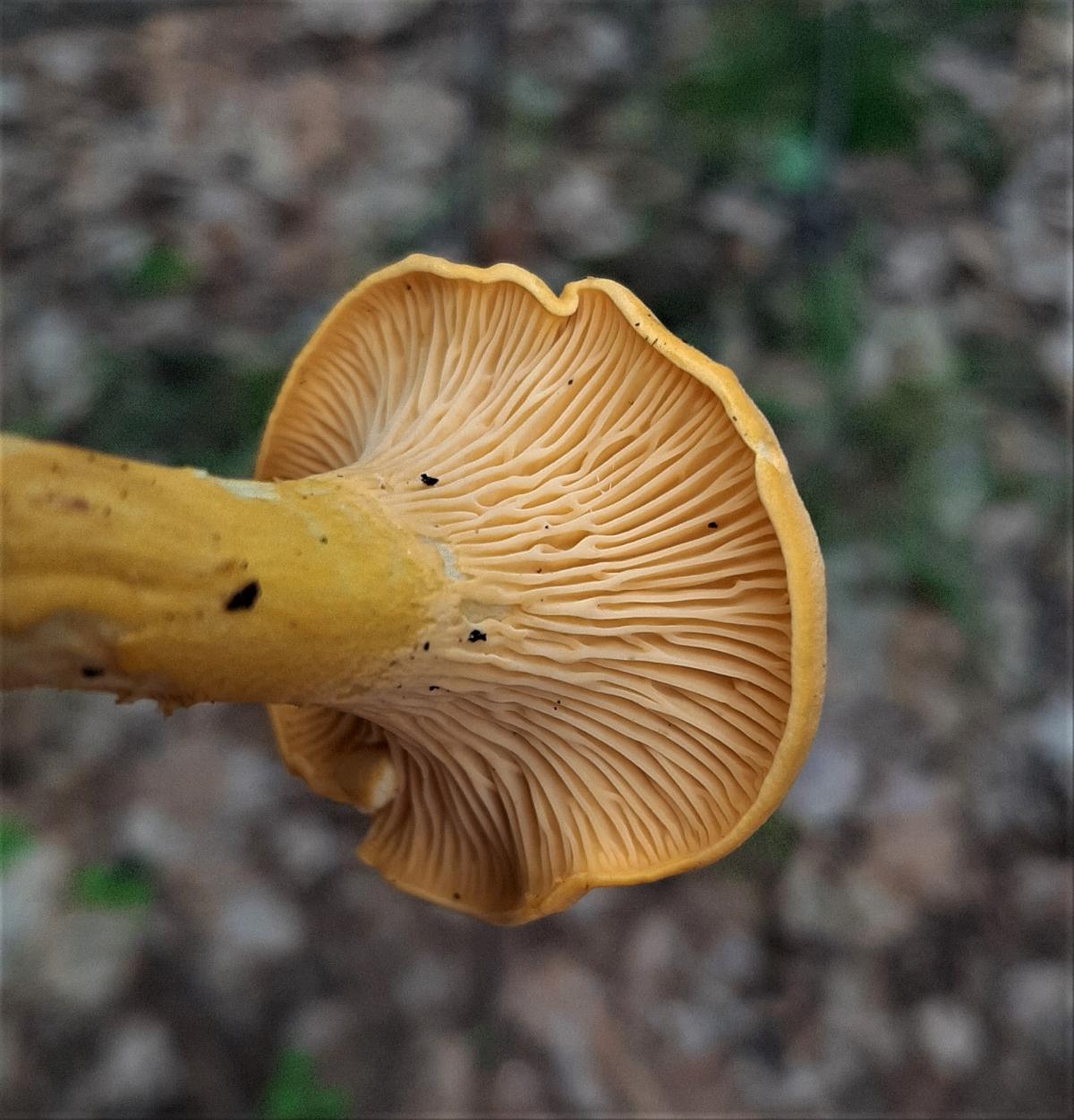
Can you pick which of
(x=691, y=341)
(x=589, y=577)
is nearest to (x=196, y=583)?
(x=589, y=577)

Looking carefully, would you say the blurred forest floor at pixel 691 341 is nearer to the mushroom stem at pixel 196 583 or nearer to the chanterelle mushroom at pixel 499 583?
the chanterelle mushroom at pixel 499 583

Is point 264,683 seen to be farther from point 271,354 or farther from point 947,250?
point 947,250

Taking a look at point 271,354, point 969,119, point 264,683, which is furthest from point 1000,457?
point 264,683

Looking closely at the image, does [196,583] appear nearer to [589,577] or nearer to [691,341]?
[589,577]

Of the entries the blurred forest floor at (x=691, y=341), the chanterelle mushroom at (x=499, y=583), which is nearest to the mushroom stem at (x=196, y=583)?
the chanterelle mushroom at (x=499, y=583)

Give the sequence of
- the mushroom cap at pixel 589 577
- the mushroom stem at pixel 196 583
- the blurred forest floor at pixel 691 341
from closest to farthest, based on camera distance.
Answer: the mushroom stem at pixel 196 583 < the mushroom cap at pixel 589 577 < the blurred forest floor at pixel 691 341

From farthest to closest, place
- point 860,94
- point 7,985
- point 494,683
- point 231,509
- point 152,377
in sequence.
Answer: point 860,94 → point 152,377 → point 7,985 → point 494,683 → point 231,509
